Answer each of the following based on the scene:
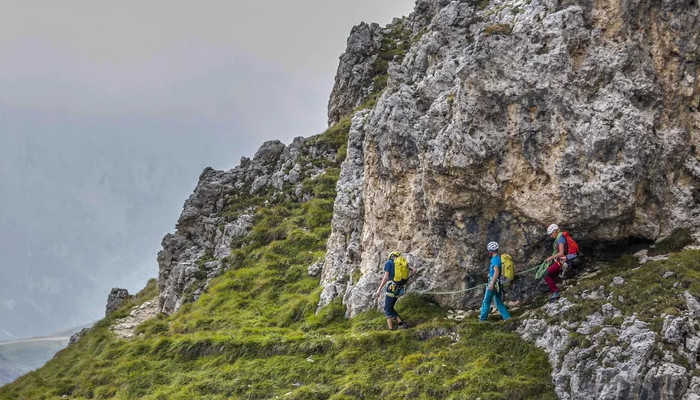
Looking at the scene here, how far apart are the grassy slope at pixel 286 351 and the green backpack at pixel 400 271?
1.42 metres

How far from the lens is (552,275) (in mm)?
17594

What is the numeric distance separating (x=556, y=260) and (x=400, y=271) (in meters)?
5.41

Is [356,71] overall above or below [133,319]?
above

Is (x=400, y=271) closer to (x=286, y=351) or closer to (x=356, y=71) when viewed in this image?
(x=286, y=351)

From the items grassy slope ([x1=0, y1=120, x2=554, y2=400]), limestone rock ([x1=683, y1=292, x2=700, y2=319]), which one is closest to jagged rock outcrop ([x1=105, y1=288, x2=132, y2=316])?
grassy slope ([x1=0, y1=120, x2=554, y2=400])

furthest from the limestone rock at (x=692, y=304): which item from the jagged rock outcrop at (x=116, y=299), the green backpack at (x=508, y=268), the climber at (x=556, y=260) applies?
the jagged rock outcrop at (x=116, y=299)

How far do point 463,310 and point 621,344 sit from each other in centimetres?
691

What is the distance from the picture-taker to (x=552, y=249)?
61.6 ft

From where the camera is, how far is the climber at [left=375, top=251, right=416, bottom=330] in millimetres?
19672

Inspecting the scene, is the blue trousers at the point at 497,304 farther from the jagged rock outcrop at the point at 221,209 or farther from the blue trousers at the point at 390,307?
the jagged rock outcrop at the point at 221,209

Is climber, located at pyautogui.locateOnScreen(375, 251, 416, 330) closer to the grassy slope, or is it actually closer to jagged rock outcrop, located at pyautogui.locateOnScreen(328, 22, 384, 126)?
the grassy slope

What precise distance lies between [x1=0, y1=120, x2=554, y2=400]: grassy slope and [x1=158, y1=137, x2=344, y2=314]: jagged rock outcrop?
7.21 ft

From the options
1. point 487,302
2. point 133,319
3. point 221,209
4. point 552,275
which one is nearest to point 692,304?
point 552,275

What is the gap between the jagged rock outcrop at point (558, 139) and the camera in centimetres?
1756
